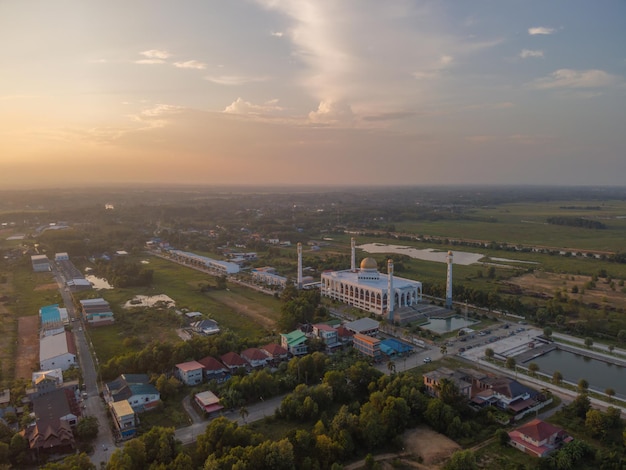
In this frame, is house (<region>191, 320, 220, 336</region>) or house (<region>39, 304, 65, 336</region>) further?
house (<region>191, 320, 220, 336</region>)

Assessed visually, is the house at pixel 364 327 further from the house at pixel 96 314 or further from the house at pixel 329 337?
the house at pixel 96 314

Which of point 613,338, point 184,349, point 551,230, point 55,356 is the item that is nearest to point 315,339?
point 184,349

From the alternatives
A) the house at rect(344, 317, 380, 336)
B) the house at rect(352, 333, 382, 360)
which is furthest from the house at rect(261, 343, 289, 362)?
the house at rect(344, 317, 380, 336)

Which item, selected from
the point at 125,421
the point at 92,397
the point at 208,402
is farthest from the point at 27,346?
the point at 208,402

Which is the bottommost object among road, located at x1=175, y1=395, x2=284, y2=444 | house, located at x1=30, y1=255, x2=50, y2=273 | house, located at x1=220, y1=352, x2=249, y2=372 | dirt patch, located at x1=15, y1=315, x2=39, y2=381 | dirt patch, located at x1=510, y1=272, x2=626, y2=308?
road, located at x1=175, y1=395, x2=284, y2=444

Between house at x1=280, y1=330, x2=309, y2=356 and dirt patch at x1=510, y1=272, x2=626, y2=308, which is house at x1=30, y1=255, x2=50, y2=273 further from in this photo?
dirt patch at x1=510, y1=272, x2=626, y2=308
